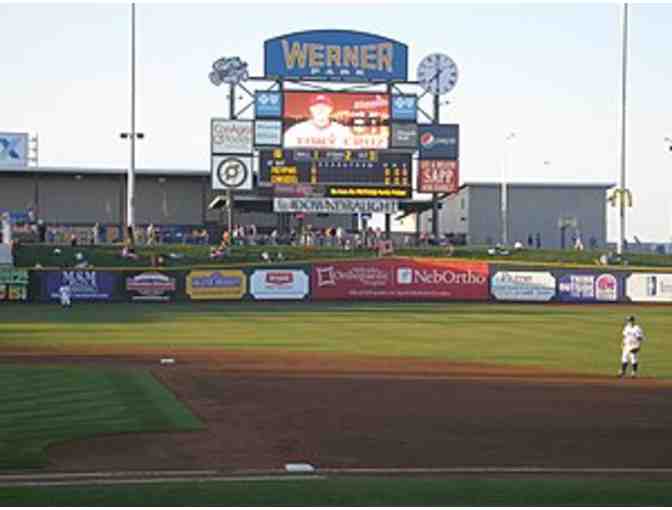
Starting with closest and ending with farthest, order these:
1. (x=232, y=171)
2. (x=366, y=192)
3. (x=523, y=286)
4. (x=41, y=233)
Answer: (x=366, y=192) < (x=232, y=171) < (x=523, y=286) < (x=41, y=233)

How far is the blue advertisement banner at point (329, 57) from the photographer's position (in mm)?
54344

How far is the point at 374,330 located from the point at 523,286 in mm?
21022

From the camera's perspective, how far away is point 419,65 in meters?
Result: 58.8

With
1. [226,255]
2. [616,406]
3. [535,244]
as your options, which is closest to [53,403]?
[616,406]

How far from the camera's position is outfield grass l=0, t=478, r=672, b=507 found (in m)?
10.3

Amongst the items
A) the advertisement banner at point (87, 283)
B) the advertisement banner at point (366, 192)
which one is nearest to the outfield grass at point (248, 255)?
the advertisement banner at point (87, 283)

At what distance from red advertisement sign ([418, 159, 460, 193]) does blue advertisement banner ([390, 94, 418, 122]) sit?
123 inches

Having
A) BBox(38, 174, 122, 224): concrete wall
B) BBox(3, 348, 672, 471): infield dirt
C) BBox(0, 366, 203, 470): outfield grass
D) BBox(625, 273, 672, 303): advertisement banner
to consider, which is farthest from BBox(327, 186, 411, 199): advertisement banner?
BBox(0, 366, 203, 470): outfield grass

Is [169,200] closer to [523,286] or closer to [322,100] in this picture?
[322,100]

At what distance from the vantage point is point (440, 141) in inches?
2226

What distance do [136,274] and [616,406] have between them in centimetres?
3778

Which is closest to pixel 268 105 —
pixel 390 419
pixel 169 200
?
Answer: pixel 169 200

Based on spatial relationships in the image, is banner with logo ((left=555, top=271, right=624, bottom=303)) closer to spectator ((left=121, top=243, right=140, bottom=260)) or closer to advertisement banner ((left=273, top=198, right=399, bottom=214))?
advertisement banner ((left=273, top=198, right=399, bottom=214))

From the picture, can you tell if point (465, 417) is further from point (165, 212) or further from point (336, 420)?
point (165, 212)
